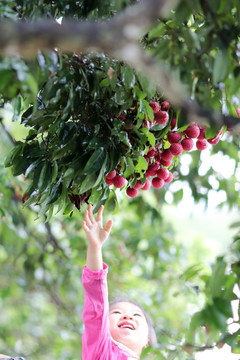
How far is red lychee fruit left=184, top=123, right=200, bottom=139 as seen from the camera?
4.15ft

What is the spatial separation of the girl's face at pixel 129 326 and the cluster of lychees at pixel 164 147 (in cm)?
58

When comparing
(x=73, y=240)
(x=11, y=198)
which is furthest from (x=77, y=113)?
(x=73, y=240)

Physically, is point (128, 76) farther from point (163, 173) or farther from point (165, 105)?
point (163, 173)

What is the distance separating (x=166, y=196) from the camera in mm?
2332

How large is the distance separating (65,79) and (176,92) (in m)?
0.38

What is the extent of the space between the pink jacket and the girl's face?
0.17 m

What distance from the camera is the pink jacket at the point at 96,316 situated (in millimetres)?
1506

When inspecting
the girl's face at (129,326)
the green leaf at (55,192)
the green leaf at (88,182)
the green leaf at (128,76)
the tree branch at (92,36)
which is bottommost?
the girl's face at (129,326)

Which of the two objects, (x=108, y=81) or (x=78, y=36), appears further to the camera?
(x=108, y=81)

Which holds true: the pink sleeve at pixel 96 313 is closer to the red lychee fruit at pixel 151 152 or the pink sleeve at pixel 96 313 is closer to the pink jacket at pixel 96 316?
the pink jacket at pixel 96 316

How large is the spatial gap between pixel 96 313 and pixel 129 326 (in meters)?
0.29

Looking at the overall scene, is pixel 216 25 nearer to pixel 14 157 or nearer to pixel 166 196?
pixel 14 157

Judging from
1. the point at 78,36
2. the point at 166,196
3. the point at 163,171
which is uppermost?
the point at 78,36

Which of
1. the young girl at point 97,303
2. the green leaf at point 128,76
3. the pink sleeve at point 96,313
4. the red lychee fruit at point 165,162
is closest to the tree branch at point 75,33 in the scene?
the green leaf at point 128,76
